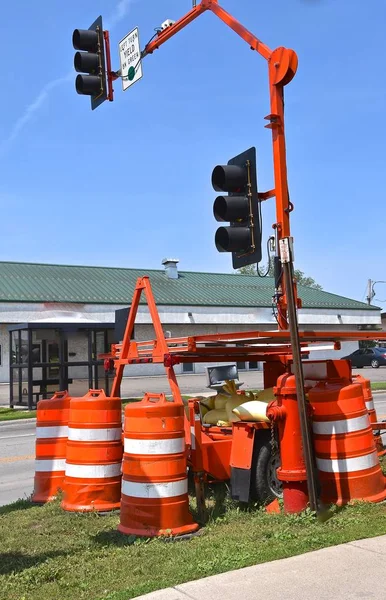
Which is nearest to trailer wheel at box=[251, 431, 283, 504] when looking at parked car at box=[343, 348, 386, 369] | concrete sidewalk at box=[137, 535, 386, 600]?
concrete sidewalk at box=[137, 535, 386, 600]

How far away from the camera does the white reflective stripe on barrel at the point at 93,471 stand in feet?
23.7

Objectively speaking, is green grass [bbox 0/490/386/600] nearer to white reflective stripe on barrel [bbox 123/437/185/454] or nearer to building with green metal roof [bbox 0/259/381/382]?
white reflective stripe on barrel [bbox 123/437/185/454]

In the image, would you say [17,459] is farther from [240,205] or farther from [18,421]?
[18,421]

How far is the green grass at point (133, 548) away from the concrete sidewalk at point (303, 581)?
6.1 inches

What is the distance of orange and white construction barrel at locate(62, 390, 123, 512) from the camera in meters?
7.21

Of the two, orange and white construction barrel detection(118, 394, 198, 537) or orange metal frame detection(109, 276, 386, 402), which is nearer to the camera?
orange and white construction barrel detection(118, 394, 198, 537)

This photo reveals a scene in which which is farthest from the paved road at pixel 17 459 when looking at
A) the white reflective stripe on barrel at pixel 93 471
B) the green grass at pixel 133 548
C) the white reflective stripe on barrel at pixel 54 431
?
the green grass at pixel 133 548

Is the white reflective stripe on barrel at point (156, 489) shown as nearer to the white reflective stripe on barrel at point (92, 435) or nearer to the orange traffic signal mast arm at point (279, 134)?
the white reflective stripe on barrel at point (92, 435)

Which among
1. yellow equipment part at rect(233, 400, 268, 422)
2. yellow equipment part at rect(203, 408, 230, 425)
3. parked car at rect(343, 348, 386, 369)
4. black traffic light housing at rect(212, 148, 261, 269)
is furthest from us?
parked car at rect(343, 348, 386, 369)

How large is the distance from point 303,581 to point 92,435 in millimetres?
3239

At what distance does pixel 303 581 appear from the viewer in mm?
4570

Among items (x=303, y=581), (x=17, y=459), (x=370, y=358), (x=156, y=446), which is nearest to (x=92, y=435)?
(x=156, y=446)

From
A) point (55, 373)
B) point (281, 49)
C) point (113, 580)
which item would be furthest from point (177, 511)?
point (55, 373)

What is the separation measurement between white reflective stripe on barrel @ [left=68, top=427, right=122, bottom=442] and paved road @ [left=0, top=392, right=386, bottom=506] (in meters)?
1.69
